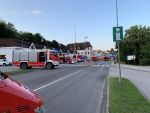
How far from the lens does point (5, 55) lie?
8794 cm

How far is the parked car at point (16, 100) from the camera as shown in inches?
158

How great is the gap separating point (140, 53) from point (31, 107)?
263ft

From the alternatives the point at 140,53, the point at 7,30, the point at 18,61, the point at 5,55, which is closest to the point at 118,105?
the point at 18,61

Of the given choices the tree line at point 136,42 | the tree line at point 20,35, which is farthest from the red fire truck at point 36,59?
the tree line at point 20,35

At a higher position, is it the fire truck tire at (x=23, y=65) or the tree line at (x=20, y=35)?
the tree line at (x=20, y=35)

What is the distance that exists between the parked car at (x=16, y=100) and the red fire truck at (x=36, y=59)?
48735 mm

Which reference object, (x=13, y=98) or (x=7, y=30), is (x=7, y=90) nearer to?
(x=13, y=98)

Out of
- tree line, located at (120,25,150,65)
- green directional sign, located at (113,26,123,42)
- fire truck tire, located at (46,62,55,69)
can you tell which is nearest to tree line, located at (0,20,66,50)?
tree line, located at (120,25,150,65)

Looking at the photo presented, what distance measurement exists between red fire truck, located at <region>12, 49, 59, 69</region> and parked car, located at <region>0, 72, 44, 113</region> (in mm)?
48735

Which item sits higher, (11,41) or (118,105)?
(11,41)

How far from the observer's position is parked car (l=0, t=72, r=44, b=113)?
4.02 meters

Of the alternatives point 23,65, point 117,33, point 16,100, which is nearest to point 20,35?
point 23,65

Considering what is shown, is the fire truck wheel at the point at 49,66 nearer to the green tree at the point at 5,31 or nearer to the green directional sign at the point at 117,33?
the green directional sign at the point at 117,33

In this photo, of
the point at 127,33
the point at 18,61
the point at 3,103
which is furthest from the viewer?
the point at 127,33
